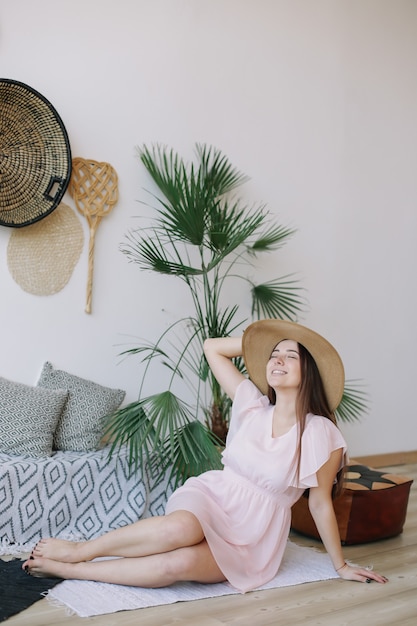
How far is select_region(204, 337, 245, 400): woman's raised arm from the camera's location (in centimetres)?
311

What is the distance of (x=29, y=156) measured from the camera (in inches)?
145

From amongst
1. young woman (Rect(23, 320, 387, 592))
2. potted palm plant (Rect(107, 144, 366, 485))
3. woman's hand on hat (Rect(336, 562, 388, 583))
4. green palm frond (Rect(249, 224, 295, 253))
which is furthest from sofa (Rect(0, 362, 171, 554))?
green palm frond (Rect(249, 224, 295, 253))

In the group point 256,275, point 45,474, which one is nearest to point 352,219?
point 256,275

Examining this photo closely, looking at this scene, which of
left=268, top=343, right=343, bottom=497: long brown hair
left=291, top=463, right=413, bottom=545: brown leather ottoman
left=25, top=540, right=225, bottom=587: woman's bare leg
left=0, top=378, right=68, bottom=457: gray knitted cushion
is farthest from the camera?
left=291, top=463, right=413, bottom=545: brown leather ottoman

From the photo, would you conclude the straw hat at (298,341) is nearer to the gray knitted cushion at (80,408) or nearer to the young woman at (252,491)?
the young woman at (252,491)

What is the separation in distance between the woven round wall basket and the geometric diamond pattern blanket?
111 cm

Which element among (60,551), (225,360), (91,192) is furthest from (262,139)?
(60,551)

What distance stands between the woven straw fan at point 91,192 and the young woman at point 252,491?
1.03 metres

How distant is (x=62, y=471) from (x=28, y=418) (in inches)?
11.1

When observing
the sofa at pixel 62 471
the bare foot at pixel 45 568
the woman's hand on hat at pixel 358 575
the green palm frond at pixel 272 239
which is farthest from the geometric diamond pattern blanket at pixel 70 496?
the green palm frond at pixel 272 239

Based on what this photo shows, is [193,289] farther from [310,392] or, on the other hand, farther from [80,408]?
[310,392]

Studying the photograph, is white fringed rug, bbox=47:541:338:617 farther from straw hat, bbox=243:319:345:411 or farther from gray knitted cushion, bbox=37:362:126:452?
gray knitted cushion, bbox=37:362:126:452

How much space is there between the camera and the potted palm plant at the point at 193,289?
3.26 m

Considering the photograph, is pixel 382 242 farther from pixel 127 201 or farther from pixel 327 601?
pixel 327 601
